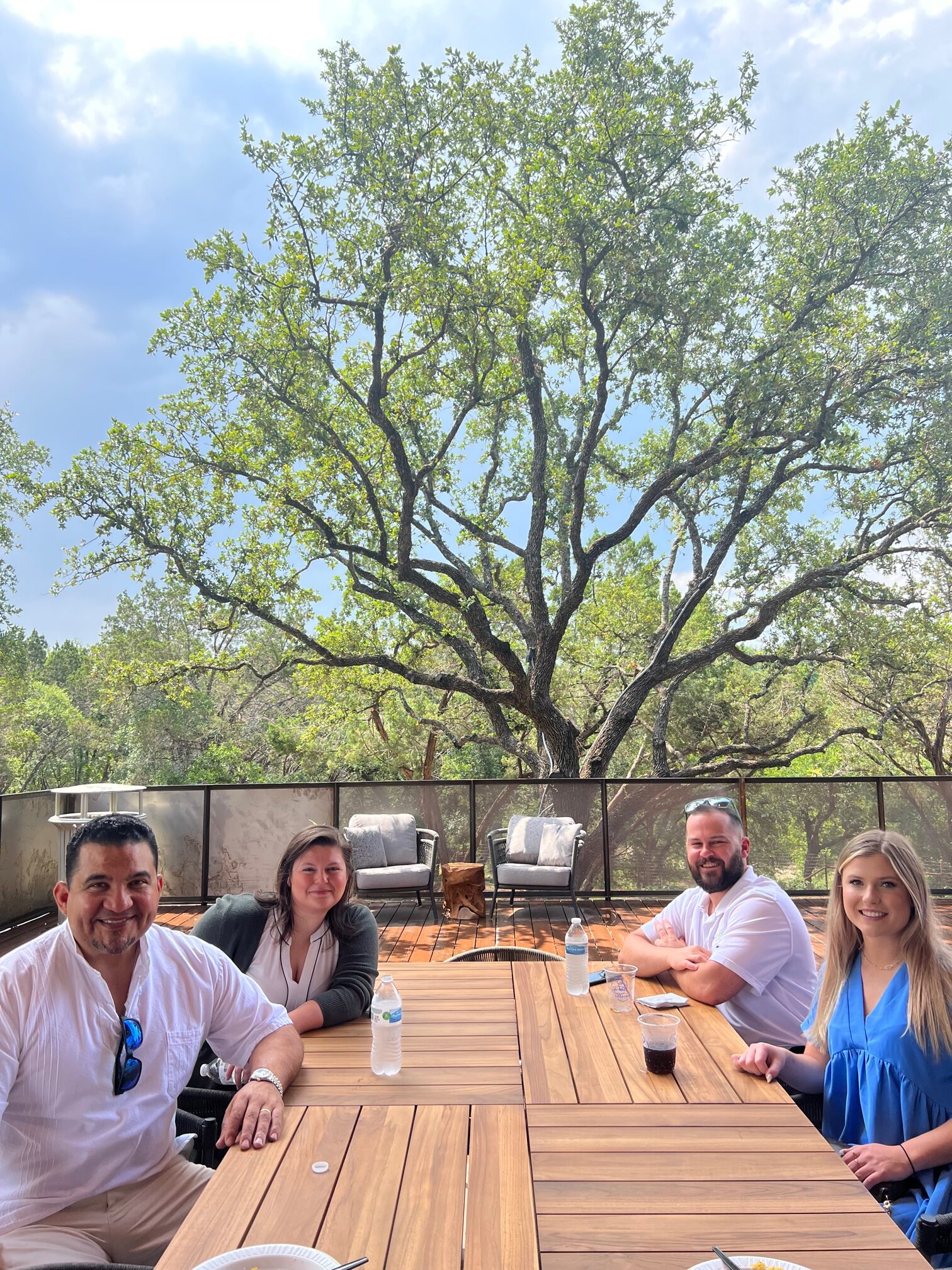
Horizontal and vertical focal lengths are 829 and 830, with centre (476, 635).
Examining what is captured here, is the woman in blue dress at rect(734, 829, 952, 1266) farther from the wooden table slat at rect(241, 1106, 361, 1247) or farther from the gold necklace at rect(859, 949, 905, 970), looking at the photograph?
the wooden table slat at rect(241, 1106, 361, 1247)

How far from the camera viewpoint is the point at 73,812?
7605 millimetres

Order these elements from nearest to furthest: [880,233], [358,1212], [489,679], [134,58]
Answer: [358,1212], [880,233], [489,679], [134,58]

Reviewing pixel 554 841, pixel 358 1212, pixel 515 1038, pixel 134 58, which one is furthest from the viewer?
pixel 134 58

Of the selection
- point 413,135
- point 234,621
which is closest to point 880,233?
point 413,135

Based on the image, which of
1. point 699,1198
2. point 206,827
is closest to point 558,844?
point 206,827

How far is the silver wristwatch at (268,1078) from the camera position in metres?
1.79

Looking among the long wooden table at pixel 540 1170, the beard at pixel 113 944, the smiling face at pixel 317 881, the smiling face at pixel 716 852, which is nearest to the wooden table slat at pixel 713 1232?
the long wooden table at pixel 540 1170

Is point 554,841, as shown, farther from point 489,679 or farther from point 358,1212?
point 358,1212

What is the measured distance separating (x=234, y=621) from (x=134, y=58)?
999 centimetres

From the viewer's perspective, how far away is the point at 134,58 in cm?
1379

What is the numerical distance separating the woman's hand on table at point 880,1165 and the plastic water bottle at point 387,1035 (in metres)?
0.98

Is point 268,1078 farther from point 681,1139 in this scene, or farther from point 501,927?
point 501,927

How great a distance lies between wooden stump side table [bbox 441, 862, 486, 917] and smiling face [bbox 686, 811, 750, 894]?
178 inches

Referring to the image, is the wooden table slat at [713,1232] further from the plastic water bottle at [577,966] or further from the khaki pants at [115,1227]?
the plastic water bottle at [577,966]
